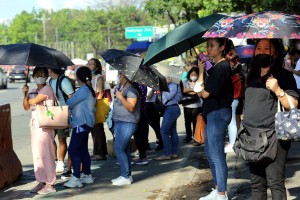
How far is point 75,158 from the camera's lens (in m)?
8.12

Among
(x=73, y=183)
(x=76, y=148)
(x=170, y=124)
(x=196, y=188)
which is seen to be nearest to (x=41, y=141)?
(x=76, y=148)

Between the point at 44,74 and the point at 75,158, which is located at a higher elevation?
the point at 44,74

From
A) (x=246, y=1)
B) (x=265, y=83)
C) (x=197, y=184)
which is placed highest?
(x=246, y=1)

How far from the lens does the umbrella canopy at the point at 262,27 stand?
528 centimetres

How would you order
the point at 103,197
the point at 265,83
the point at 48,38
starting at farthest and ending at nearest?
1. the point at 48,38
2. the point at 103,197
3. the point at 265,83

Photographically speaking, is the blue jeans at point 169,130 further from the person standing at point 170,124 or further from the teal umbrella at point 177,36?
the teal umbrella at point 177,36

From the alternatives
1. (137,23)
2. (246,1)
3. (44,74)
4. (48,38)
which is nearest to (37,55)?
(44,74)

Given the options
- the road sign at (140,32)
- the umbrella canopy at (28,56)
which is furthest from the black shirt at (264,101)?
the road sign at (140,32)

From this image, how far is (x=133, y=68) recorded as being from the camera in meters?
8.05

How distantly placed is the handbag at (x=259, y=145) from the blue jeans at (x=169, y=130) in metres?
5.07

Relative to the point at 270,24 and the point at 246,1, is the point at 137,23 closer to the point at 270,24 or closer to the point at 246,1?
the point at 246,1

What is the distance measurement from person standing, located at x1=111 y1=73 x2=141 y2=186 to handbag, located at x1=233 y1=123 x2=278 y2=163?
286 cm

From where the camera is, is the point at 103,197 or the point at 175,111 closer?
the point at 103,197

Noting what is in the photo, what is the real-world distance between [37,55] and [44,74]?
0.33m
